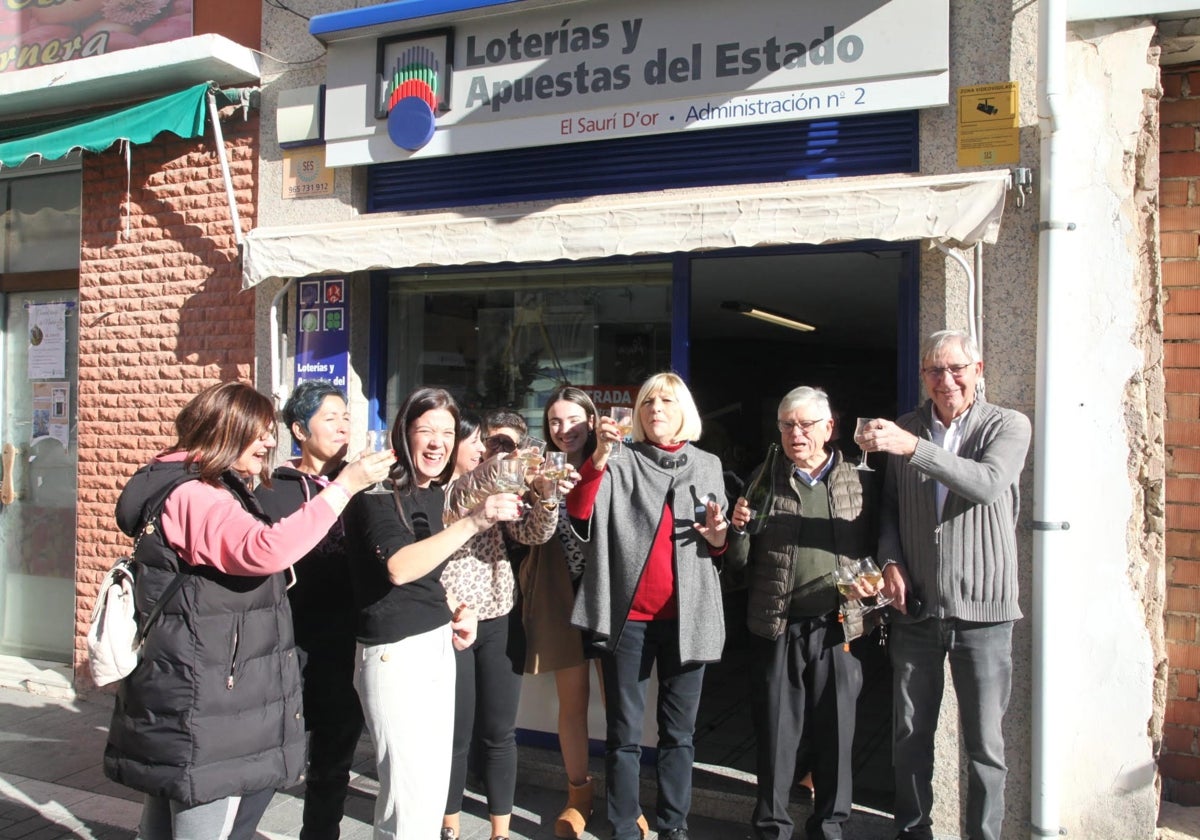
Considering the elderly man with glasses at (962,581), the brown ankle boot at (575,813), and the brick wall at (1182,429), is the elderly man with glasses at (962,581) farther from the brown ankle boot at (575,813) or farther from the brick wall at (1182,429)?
the brown ankle boot at (575,813)

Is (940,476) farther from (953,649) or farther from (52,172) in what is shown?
(52,172)

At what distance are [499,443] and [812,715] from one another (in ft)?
5.41

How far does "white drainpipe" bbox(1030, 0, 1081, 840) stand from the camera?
3.67m

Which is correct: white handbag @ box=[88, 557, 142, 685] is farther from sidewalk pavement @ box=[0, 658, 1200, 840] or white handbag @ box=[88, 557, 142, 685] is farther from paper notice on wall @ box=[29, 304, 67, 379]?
paper notice on wall @ box=[29, 304, 67, 379]

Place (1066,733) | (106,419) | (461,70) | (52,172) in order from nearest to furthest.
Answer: (1066,733), (461,70), (106,419), (52,172)

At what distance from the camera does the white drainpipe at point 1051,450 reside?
3670mm

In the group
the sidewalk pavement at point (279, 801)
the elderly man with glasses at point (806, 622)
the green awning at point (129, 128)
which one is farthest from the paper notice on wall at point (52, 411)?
the elderly man with glasses at point (806, 622)

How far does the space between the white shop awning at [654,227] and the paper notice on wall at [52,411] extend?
2.23 m

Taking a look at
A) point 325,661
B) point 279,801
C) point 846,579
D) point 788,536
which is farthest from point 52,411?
point 846,579

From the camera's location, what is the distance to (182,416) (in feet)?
9.45

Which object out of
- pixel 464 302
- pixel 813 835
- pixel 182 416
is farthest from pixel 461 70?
pixel 813 835

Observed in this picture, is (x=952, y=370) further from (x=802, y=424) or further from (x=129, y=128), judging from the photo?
(x=129, y=128)

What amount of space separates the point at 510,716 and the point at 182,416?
1777 millimetres

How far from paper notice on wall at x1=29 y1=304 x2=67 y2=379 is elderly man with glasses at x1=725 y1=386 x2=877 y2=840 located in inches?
198
